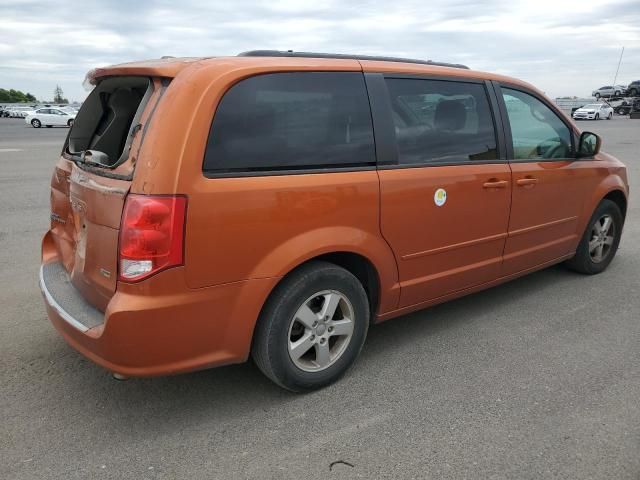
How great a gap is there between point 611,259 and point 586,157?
1.29 metres

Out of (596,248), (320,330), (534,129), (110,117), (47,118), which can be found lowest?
(47,118)

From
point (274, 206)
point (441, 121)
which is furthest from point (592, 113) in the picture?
point (274, 206)

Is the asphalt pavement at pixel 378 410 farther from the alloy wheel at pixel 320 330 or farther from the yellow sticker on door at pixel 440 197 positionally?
the yellow sticker on door at pixel 440 197

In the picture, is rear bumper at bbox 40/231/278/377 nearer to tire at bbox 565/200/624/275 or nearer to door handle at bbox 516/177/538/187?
door handle at bbox 516/177/538/187

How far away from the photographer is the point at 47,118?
35.1 meters

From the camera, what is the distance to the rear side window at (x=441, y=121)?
3.25 meters

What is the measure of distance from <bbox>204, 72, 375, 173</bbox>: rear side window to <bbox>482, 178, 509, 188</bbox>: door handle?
0.98m

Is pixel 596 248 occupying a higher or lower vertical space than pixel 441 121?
lower

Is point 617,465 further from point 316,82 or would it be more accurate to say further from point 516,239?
point 316,82

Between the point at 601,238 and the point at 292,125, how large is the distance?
3.56 m

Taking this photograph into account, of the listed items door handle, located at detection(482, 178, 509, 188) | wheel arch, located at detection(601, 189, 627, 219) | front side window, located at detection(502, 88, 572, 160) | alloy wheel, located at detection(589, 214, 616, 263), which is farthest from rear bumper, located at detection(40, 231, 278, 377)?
wheel arch, located at detection(601, 189, 627, 219)

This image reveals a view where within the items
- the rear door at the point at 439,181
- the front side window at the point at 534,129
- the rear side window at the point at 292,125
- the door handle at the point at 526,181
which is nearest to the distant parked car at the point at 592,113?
the front side window at the point at 534,129

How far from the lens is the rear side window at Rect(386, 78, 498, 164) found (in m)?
3.25

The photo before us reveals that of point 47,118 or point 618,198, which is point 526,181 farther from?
point 47,118
